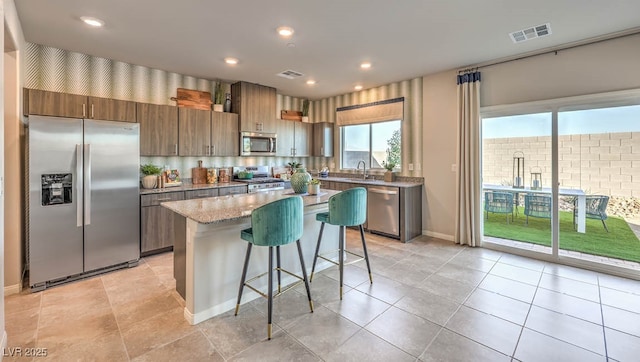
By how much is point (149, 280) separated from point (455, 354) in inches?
119

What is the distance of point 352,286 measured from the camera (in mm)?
2977

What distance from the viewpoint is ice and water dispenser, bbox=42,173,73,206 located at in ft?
9.50

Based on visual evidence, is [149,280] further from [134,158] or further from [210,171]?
[210,171]

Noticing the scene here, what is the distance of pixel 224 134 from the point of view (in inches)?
190

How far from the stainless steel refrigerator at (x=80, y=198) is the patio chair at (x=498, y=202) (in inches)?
194

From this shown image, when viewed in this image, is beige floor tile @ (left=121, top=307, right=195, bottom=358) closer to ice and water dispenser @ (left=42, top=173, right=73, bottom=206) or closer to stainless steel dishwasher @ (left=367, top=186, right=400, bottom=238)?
ice and water dispenser @ (left=42, top=173, right=73, bottom=206)

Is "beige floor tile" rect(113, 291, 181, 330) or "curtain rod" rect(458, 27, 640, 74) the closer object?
"beige floor tile" rect(113, 291, 181, 330)

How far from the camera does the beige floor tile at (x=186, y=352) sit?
75.0 inches

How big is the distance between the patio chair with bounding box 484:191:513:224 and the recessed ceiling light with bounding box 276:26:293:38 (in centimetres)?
364

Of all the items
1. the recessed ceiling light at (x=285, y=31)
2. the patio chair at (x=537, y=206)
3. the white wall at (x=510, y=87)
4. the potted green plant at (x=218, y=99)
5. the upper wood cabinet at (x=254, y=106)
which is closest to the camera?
the recessed ceiling light at (x=285, y=31)

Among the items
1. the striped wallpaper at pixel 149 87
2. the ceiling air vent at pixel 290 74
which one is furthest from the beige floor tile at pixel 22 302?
the ceiling air vent at pixel 290 74

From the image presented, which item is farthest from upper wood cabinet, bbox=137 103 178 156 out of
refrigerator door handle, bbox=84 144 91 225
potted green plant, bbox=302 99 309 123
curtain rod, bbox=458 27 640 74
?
curtain rod, bbox=458 27 640 74

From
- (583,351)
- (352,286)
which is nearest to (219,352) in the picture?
(352,286)

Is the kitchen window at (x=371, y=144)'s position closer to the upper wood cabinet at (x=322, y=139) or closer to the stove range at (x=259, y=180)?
the upper wood cabinet at (x=322, y=139)
